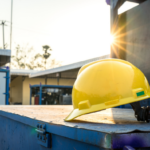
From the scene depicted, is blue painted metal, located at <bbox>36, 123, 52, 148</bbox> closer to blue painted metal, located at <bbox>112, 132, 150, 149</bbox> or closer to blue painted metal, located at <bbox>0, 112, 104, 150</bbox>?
blue painted metal, located at <bbox>0, 112, 104, 150</bbox>

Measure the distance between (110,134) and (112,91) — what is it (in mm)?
719

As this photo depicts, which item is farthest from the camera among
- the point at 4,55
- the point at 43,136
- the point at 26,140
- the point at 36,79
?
the point at 36,79

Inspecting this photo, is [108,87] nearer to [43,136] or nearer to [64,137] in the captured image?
[64,137]

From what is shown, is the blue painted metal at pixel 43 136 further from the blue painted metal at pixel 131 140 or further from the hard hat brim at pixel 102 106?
the blue painted metal at pixel 131 140

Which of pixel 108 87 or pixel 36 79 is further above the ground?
pixel 36 79

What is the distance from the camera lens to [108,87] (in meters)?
1.86

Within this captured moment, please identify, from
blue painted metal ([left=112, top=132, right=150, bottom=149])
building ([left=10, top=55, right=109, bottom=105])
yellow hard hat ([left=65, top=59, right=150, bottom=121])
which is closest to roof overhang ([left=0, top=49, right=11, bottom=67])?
building ([left=10, top=55, right=109, bottom=105])

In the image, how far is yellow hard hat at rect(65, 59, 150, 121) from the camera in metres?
1.84

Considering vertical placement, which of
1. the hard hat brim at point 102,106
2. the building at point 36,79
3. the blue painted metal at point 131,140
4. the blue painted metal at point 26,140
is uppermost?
the building at point 36,79

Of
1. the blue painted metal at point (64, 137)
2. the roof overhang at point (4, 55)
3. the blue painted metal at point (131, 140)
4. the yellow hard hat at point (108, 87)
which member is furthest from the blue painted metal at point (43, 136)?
the roof overhang at point (4, 55)

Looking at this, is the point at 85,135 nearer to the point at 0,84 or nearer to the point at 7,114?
the point at 7,114

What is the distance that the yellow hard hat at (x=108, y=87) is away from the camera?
1.84m

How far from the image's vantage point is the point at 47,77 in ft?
91.0

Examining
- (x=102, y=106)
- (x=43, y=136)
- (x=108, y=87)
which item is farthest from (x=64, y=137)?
(x=108, y=87)
